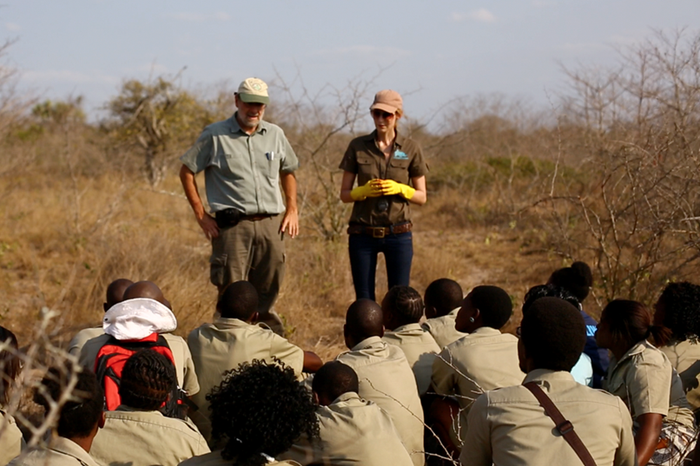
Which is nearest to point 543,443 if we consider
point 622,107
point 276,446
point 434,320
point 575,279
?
point 276,446

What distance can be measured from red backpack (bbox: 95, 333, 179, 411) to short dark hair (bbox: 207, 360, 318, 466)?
2.74ft

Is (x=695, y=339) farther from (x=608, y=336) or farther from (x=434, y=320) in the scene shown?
(x=434, y=320)

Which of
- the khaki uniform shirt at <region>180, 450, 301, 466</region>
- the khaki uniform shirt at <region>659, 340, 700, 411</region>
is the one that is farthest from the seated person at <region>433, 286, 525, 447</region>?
the khaki uniform shirt at <region>180, 450, 301, 466</region>

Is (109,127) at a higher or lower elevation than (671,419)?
higher

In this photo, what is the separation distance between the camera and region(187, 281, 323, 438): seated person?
3.54 metres

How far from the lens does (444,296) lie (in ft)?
13.6

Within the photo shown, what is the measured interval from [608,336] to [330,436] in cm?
136

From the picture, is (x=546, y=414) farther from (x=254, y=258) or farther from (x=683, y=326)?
(x=254, y=258)

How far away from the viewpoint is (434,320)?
4.11 metres

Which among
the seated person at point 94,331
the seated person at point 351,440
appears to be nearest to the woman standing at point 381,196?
the seated person at point 94,331

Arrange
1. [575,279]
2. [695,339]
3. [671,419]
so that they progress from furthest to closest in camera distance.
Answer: [575,279] → [695,339] → [671,419]

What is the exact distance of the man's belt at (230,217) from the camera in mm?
4680

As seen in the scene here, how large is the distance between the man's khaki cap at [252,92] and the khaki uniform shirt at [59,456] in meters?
2.79

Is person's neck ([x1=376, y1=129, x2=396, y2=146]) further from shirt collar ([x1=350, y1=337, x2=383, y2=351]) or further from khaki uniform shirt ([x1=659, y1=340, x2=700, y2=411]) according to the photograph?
khaki uniform shirt ([x1=659, y1=340, x2=700, y2=411])
